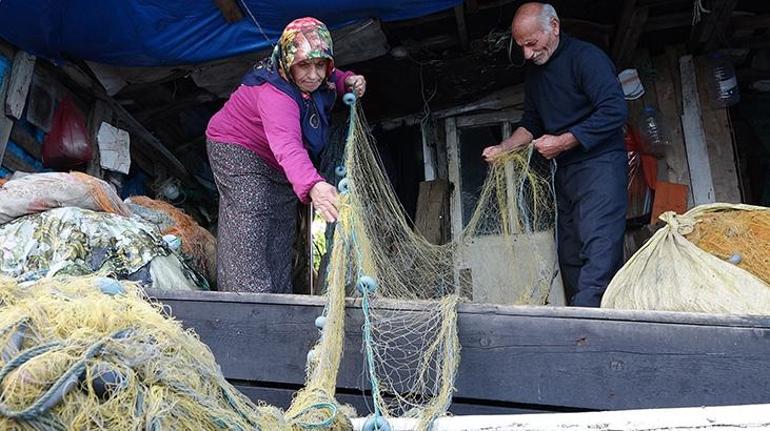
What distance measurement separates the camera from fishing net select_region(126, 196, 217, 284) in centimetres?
404

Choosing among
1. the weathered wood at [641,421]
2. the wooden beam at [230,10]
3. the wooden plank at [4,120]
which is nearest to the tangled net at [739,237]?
the weathered wood at [641,421]

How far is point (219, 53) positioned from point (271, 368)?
2.50 m

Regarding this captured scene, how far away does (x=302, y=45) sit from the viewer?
334 centimetres

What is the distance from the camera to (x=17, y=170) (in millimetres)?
4469

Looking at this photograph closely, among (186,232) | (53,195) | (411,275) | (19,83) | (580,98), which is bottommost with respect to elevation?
(411,275)

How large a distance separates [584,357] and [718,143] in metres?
3.48

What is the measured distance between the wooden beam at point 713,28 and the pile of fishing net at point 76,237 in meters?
3.73

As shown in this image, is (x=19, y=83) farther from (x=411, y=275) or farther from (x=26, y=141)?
(x=411, y=275)

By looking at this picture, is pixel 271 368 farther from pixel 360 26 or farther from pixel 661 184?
pixel 661 184

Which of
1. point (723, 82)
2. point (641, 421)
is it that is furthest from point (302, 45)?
point (723, 82)

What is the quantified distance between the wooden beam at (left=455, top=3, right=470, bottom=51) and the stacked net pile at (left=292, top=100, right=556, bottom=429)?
1.22 m

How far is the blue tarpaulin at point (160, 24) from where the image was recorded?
4.07 meters

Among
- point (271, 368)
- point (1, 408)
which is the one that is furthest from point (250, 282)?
point (1, 408)

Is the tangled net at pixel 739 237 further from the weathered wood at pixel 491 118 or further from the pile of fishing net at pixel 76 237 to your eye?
the weathered wood at pixel 491 118
